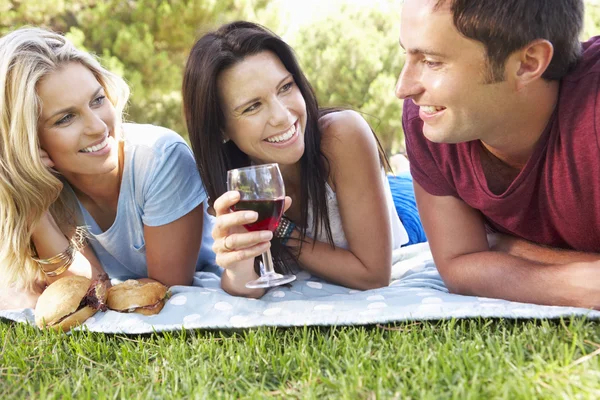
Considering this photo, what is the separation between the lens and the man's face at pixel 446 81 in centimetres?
259

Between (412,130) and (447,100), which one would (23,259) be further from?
(447,100)

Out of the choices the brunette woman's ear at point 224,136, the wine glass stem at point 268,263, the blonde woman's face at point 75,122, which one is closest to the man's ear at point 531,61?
the wine glass stem at point 268,263

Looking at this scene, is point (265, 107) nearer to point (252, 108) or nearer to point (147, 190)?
point (252, 108)

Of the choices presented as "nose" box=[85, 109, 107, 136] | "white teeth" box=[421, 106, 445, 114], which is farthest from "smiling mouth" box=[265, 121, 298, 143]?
"nose" box=[85, 109, 107, 136]

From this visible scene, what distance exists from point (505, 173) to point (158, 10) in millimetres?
9171

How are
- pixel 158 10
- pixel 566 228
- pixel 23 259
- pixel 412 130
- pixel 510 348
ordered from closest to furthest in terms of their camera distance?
pixel 510 348
pixel 566 228
pixel 412 130
pixel 23 259
pixel 158 10

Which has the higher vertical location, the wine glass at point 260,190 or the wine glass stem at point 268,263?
the wine glass at point 260,190

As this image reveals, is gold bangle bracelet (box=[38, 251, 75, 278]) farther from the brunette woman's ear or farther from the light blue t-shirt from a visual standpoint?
the brunette woman's ear

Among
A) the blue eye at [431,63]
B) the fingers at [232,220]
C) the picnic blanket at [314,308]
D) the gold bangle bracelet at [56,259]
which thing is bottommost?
the picnic blanket at [314,308]

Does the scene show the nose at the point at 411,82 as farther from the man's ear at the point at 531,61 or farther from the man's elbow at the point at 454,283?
the man's elbow at the point at 454,283

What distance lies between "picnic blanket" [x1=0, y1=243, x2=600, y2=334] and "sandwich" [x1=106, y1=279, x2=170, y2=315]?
1.8 inches

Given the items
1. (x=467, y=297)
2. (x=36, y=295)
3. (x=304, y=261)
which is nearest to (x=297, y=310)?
(x=304, y=261)

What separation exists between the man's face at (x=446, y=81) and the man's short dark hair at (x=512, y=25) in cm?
4

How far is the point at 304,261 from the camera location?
3.49 meters
